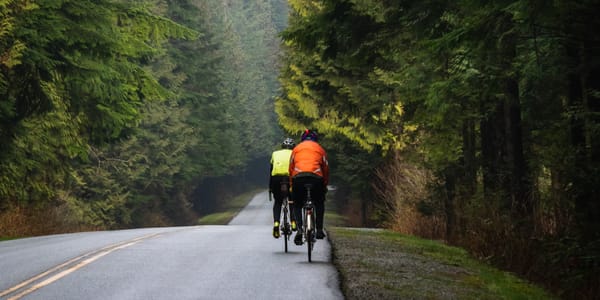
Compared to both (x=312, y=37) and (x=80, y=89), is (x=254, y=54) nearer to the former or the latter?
(x=80, y=89)

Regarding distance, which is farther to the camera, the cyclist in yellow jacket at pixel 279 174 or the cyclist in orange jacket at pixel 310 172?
the cyclist in yellow jacket at pixel 279 174

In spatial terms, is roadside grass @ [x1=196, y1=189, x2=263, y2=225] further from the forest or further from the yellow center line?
the yellow center line

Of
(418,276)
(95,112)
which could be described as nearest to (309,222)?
(418,276)

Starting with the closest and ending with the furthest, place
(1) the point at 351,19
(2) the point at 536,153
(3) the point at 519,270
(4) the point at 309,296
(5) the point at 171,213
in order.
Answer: (4) the point at 309,296
(3) the point at 519,270
(1) the point at 351,19
(2) the point at 536,153
(5) the point at 171,213

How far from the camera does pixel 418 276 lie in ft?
40.1

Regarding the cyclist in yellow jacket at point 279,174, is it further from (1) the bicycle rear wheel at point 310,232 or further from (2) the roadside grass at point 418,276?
(1) the bicycle rear wheel at point 310,232

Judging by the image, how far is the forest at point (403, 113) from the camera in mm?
11734

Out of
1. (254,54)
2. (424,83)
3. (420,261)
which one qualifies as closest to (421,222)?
(424,83)

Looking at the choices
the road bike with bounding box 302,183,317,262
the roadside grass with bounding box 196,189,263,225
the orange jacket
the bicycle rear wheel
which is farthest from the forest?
the roadside grass with bounding box 196,189,263,225

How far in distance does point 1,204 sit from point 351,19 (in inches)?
588

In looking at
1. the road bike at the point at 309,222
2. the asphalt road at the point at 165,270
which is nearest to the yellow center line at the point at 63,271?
the asphalt road at the point at 165,270

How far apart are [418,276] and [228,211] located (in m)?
56.9

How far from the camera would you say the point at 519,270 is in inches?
553

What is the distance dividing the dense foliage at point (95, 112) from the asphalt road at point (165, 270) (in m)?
7.19
